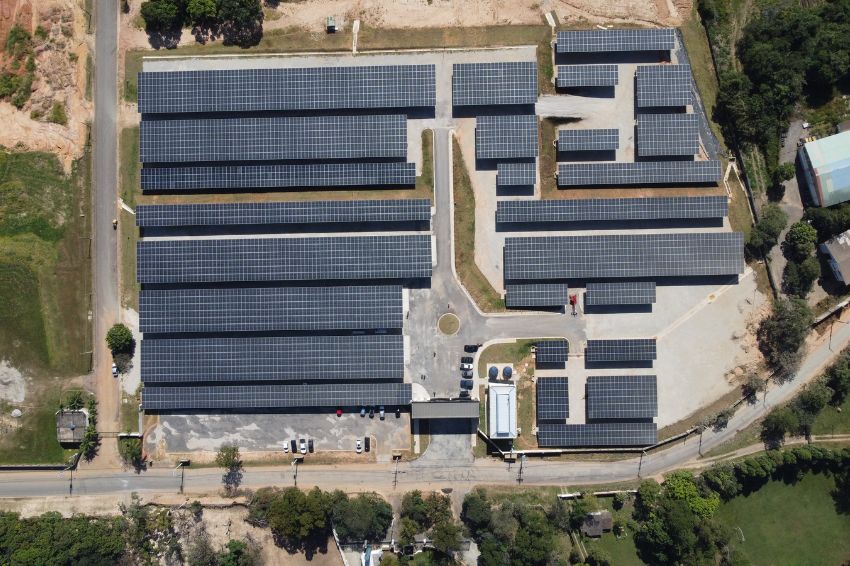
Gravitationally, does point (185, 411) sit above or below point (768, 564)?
above

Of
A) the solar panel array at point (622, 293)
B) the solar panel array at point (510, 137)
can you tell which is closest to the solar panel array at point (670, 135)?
the solar panel array at point (510, 137)

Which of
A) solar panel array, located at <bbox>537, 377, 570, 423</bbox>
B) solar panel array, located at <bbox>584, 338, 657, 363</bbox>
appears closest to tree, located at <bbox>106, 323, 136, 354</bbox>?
solar panel array, located at <bbox>537, 377, 570, 423</bbox>

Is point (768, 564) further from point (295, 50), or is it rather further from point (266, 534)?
point (295, 50)

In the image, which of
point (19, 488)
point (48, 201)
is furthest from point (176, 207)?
point (19, 488)

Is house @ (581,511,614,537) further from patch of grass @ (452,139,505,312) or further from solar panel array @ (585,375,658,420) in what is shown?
patch of grass @ (452,139,505,312)

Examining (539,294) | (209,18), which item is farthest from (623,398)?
(209,18)

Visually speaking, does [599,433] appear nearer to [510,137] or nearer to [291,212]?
[510,137]
